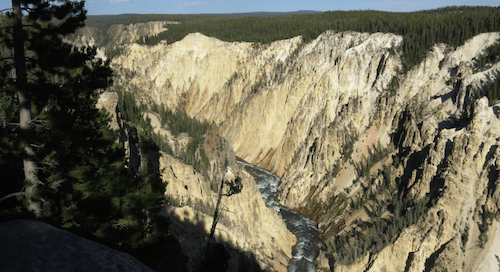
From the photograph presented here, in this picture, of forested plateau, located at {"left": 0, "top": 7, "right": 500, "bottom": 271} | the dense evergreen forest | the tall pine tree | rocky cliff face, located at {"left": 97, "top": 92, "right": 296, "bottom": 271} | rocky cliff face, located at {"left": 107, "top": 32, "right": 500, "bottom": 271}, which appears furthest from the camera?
the dense evergreen forest

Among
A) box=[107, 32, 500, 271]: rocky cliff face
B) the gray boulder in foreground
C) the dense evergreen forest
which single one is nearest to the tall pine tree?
the gray boulder in foreground

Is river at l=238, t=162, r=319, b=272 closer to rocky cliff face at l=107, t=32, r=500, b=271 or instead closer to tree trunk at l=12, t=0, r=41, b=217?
rocky cliff face at l=107, t=32, r=500, b=271

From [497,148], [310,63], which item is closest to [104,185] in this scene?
[497,148]

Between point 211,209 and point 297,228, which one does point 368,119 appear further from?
point 211,209

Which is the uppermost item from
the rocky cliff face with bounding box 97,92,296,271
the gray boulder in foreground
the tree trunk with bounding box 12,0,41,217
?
the tree trunk with bounding box 12,0,41,217

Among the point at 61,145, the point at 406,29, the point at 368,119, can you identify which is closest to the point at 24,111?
the point at 61,145

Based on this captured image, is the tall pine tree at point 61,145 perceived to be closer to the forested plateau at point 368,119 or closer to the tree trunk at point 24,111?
the tree trunk at point 24,111

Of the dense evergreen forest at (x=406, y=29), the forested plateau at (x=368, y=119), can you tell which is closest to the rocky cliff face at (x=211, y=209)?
the forested plateau at (x=368, y=119)
